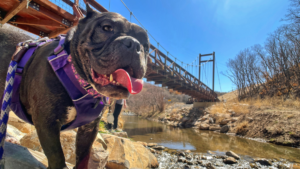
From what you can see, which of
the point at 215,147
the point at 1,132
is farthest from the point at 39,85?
the point at 215,147

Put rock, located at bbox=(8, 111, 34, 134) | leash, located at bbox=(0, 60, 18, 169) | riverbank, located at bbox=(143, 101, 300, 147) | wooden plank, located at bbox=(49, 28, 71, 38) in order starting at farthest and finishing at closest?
riverbank, located at bbox=(143, 101, 300, 147) → wooden plank, located at bbox=(49, 28, 71, 38) → rock, located at bbox=(8, 111, 34, 134) → leash, located at bbox=(0, 60, 18, 169)

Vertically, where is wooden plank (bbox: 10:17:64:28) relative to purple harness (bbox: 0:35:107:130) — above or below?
above

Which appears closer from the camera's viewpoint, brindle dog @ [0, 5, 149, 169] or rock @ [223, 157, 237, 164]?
brindle dog @ [0, 5, 149, 169]

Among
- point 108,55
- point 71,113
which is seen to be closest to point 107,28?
point 108,55

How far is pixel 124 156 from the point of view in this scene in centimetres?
323

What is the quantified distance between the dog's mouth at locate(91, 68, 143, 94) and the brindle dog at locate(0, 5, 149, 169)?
24 mm

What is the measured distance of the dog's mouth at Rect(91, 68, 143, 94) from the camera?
0.98 meters

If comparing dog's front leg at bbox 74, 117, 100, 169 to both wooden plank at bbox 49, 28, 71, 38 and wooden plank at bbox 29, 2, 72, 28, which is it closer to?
wooden plank at bbox 29, 2, 72, 28

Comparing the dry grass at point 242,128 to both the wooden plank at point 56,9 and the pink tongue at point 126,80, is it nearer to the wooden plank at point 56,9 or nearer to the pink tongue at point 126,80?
the wooden plank at point 56,9

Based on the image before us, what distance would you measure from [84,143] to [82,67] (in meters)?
0.70

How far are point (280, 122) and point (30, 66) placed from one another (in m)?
10.9

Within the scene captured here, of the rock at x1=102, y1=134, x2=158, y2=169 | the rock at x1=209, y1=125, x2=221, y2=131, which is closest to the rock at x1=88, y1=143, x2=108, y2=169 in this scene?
the rock at x1=102, y1=134, x2=158, y2=169

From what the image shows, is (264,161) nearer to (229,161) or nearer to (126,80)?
(229,161)

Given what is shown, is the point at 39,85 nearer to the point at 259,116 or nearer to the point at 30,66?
the point at 30,66
